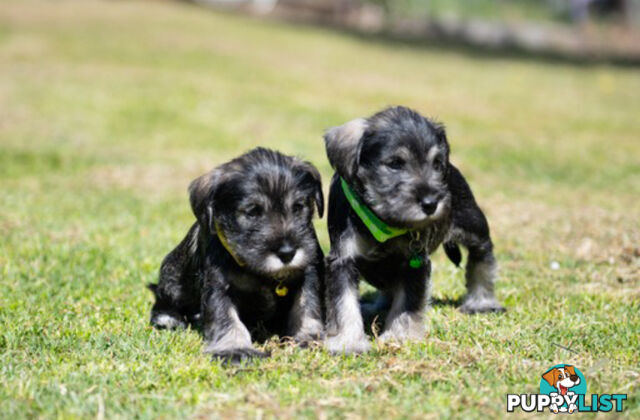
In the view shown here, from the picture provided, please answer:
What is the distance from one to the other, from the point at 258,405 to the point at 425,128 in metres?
2.32

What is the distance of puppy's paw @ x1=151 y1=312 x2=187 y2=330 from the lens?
18.9 feet

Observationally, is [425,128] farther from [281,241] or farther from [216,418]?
[216,418]

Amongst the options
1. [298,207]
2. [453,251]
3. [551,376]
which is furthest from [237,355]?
[453,251]

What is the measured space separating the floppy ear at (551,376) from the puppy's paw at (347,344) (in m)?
1.20

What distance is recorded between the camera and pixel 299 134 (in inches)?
574

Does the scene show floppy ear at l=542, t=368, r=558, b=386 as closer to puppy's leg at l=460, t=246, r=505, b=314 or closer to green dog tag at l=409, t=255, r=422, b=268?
Result: green dog tag at l=409, t=255, r=422, b=268

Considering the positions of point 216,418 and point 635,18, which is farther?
point 635,18

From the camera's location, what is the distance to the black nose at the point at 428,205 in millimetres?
4941

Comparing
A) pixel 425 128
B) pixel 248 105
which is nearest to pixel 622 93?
pixel 248 105

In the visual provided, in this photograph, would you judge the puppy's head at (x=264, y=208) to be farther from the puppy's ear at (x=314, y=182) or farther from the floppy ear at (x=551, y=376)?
the floppy ear at (x=551, y=376)

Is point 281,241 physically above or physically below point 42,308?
above

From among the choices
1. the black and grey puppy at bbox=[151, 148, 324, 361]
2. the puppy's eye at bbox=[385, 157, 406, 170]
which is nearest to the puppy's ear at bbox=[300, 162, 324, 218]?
the black and grey puppy at bbox=[151, 148, 324, 361]

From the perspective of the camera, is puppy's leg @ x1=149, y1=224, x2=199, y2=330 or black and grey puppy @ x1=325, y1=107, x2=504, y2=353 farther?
puppy's leg @ x1=149, y1=224, x2=199, y2=330

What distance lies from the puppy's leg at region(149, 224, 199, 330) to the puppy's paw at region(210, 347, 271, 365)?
0.96 m
